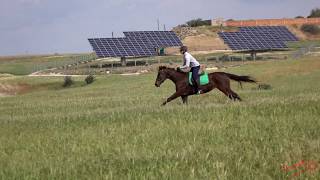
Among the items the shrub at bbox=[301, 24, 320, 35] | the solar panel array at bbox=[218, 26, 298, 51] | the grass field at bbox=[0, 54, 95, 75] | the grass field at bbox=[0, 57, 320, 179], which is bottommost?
the grass field at bbox=[0, 54, 95, 75]

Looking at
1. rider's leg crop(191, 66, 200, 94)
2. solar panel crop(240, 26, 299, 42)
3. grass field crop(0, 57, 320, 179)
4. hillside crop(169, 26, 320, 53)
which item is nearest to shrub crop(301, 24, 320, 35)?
hillside crop(169, 26, 320, 53)

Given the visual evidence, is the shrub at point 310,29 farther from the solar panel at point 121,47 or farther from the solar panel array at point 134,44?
the solar panel at point 121,47

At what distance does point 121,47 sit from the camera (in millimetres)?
74750

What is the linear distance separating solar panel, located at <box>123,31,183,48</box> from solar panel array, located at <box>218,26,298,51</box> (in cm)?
736

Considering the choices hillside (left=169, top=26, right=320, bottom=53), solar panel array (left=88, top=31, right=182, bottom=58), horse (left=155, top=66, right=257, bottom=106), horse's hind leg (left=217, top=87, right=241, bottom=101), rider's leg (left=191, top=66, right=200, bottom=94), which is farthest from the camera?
hillside (left=169, top=26, right=320, bottom=53)

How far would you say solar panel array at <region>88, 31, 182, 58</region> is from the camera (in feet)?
240

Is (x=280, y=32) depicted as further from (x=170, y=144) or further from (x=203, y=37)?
(x=170, y=144)

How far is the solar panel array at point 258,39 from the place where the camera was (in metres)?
75.7

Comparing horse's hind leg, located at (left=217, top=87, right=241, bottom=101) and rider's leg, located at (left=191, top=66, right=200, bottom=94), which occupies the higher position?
rider's leg, located at (left=191, top=66, right=200, bottom=94)

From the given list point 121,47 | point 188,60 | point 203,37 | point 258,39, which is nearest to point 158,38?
point 121,47

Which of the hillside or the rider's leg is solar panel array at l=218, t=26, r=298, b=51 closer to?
the hillside

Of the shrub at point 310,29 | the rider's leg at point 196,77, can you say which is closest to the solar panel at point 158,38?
the shrub at point 310,29

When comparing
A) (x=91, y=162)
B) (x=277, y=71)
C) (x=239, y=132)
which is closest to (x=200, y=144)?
(x=239, y=132)

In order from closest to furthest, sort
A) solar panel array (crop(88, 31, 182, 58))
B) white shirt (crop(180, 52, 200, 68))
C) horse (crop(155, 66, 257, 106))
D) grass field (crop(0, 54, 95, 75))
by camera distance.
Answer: white shirt (crop(180, 52, 200, 68))
horse (crop(155, 66, 257, 106))
solar panel array (crop(88, 31, 182, 58))
grass field (crop(0, 54, 95, 75))
